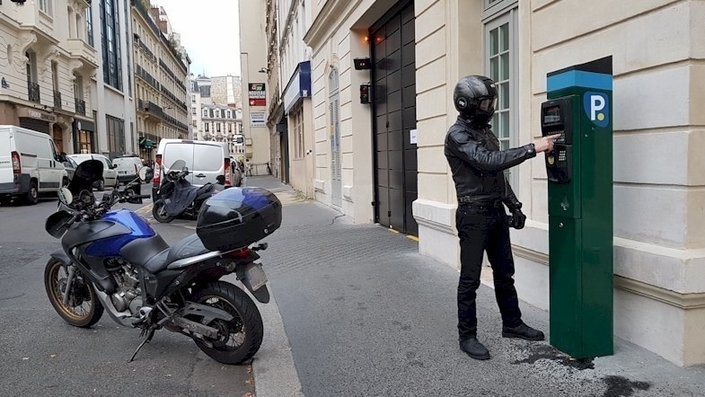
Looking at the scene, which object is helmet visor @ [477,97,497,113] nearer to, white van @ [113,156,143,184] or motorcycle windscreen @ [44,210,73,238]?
motorcycle windscreen @ [44,210,73,238]

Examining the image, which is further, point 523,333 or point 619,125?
point 523,333

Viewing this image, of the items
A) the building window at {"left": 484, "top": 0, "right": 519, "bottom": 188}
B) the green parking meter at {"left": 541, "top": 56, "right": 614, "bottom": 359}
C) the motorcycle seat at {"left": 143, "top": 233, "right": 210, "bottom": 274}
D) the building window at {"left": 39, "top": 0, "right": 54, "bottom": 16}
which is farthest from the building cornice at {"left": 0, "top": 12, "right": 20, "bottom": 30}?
the green parking meter at {"left": 541, "top": 56, "right": 614, "bottom": 359}

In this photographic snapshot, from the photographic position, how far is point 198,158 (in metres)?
13.8

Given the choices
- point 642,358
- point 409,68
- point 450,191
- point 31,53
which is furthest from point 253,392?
point 31,53

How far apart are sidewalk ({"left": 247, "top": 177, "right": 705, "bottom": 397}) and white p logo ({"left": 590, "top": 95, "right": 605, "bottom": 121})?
1.50 metres

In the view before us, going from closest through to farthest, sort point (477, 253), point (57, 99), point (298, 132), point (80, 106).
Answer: point (477, 253)
point (298, 132)
point (57, 99)
point (80, 106)

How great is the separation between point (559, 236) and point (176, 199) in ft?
32.2

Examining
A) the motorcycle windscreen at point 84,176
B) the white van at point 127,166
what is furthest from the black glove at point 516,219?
the white van at point 127,166

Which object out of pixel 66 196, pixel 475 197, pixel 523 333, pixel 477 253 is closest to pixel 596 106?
pixel 475 197

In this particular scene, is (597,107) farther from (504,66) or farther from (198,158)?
(198,158)

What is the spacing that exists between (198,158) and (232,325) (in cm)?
1067

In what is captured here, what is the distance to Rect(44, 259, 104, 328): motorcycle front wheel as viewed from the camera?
4664 millimetres

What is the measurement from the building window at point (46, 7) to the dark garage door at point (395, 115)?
88.7 ft

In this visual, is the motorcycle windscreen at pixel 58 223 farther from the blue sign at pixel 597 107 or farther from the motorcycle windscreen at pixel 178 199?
the motorcycle windscreen at pixel 178 199
